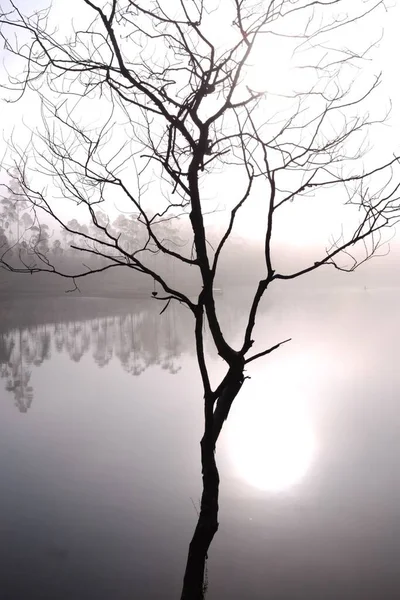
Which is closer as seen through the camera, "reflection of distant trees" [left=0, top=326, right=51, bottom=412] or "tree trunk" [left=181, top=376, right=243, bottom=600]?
"tree trunk" [left=181, top=376, right=243, bottom=600]

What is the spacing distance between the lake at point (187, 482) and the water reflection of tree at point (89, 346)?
21 cm

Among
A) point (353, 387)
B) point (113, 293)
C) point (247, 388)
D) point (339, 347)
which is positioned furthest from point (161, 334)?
point (113, 293)

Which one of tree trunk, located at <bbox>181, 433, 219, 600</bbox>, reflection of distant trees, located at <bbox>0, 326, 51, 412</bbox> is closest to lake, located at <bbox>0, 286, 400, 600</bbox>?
reflection of distant trees, located at <bbox>0, 326, 51, 412</bbox>

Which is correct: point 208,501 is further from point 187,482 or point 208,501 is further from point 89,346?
point 89,346

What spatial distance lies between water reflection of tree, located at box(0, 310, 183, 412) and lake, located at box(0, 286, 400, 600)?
21 cm

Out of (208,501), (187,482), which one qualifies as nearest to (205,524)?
(208,501)

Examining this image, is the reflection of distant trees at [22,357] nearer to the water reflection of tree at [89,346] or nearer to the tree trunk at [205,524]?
the water reflection of tree at [89,346]

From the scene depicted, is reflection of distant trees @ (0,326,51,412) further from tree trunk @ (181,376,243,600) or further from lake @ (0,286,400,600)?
tree trunk @ (181,376,243,600)

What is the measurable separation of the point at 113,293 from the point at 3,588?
56.7 m

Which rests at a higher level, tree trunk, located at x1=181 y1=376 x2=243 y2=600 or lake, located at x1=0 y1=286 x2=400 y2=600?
tree trunk, located at x1=181 y1=376 x2=243 y2=600

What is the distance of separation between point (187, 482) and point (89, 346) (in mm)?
15954

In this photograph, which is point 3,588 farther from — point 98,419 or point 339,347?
point 339,347

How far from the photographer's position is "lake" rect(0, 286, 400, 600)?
17.4 ft

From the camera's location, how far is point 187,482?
7840 millimetres
